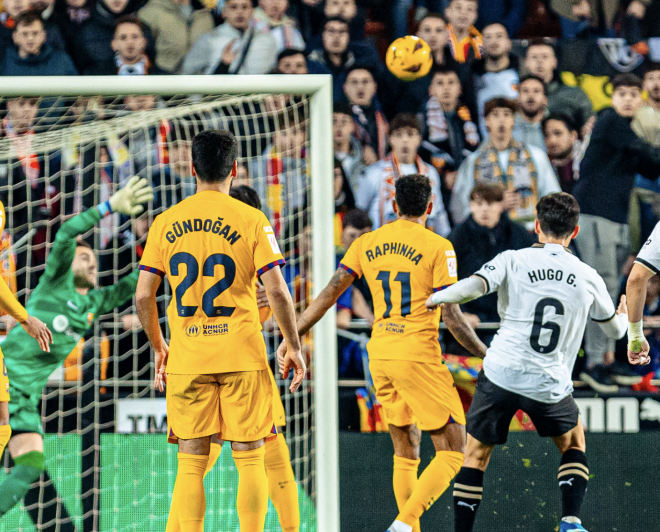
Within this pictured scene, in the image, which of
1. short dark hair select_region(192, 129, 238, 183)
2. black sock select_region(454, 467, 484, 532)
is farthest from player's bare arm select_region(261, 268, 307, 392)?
black sock select_region(454, 467, 484, 532)

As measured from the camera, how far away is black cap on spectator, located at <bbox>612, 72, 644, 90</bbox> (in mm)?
4961

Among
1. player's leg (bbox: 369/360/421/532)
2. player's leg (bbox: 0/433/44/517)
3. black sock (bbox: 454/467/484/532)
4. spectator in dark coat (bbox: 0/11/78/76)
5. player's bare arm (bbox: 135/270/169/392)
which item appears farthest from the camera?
spectator in dark coat (bbox: 0/11/78/76)

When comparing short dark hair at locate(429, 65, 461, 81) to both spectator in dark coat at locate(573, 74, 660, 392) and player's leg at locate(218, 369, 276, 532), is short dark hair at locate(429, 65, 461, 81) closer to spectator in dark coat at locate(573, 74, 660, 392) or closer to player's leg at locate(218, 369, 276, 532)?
spectator in dark coat at locate(573, 74, 660, 392)

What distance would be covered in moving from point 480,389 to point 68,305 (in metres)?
2.38

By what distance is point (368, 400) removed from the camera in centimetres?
477

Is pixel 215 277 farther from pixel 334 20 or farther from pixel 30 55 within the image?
pixel 30 55

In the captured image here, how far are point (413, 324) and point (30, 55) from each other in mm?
3316

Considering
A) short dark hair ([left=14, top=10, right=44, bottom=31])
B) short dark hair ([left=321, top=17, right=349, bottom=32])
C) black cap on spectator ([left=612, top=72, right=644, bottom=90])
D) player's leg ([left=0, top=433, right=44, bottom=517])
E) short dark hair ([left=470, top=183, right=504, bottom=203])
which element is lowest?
player's leg ([left=0, top=433, right=44, bottom=517])

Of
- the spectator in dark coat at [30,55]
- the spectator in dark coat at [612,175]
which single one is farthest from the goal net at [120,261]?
the spectator in dark coat at [612,175]

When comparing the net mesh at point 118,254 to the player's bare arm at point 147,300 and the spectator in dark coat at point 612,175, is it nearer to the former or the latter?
the player's bare arm at point 147,300

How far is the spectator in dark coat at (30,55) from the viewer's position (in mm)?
5203

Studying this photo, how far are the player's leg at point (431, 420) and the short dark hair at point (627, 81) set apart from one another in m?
2.41

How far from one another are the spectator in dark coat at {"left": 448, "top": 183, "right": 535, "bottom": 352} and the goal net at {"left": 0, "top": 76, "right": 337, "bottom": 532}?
100 centimetres

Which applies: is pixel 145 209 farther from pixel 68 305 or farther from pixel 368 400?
pixel 368 400
